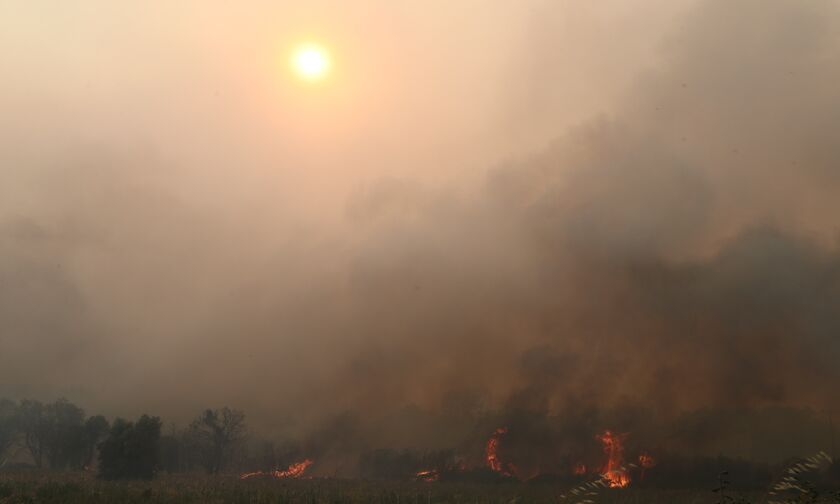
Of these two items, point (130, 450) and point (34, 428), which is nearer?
point (130, 450)

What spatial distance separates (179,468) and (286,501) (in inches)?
3842

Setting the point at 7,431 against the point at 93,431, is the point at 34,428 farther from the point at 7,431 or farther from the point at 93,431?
the point at 93,431

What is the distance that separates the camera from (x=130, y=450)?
84812 millimetres

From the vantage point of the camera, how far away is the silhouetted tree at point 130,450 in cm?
A: 8394

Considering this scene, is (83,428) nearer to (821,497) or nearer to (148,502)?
(148,502)

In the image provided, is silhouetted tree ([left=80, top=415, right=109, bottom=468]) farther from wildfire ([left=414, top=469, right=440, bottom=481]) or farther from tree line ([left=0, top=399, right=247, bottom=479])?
wildfire ([left=414, top=469, right=440, bottom=481])

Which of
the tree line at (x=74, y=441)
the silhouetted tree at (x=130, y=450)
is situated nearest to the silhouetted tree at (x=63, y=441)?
the tree line at (x=74, y=441)

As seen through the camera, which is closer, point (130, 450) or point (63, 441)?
point (130, 450)

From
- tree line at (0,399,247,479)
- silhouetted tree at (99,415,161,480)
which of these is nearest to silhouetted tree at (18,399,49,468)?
tree line at (0,399,247,479)

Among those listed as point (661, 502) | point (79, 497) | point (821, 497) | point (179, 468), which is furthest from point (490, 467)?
point (821, 497)

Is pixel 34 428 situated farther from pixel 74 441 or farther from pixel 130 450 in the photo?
pixel 130 450

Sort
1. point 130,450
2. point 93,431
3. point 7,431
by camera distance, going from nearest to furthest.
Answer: point 130,450 → point 93,431 → point 7,431

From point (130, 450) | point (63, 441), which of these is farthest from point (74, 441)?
point (130, 450)

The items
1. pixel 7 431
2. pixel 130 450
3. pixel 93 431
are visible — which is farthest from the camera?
pixel 7 431
